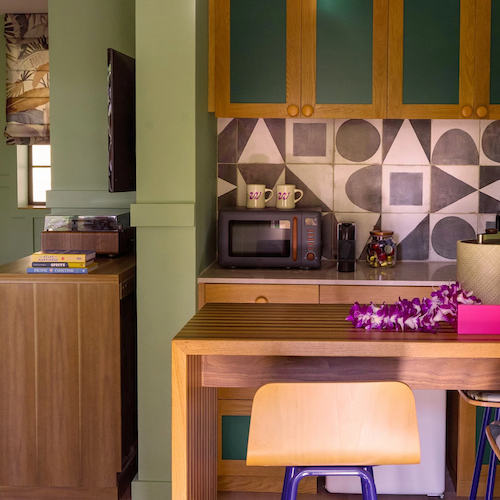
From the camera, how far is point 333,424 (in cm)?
146

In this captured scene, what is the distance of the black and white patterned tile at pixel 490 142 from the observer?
3361 mm

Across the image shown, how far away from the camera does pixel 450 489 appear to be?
2947mm

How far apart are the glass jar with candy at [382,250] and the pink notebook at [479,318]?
145cm

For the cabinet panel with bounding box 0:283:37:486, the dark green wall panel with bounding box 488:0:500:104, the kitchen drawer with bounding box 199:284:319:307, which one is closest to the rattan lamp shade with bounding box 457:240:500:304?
the kitchen drawer with bounding box 199:284:319:307

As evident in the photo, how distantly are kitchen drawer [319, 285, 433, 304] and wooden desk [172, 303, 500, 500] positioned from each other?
1.00 meters

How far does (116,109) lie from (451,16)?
1627 mm

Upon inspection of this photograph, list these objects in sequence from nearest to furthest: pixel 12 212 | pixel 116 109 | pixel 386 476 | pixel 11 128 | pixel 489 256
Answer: pixel 489 256 → pixel 116 109 → pixel 386 476 → pixel 11 128 → pixel 12 212

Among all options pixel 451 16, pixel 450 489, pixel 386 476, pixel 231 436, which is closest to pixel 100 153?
pixel 231 436

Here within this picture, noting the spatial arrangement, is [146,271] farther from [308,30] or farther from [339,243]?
[308,30]

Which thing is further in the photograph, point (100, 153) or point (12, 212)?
point (12, 212)

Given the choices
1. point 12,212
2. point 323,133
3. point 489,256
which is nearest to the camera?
point 489,256

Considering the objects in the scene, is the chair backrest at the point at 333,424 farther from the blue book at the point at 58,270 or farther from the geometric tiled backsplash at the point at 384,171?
the geometric tiled backsplash at the point at 384,171

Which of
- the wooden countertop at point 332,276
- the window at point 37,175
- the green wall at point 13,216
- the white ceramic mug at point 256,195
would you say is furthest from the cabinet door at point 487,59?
the window at point 37,175

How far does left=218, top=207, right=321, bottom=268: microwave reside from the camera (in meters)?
3.02
